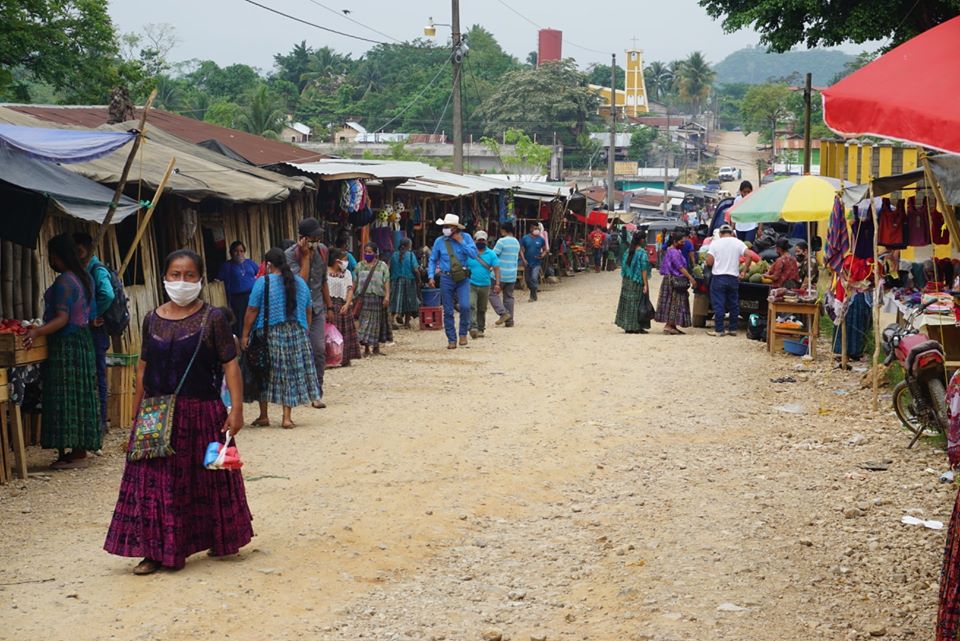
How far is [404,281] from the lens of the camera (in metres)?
19.2

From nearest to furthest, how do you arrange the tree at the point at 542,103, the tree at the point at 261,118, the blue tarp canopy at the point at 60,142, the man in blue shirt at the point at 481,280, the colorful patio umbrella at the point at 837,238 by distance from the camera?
the blue tarp canopy at the point at 60,142, the colorful patio umbrella at the point at 837,238, the man in blue shirt at the point at 481,280, the tree at the point at 261,118, the tree at the point at 542,103

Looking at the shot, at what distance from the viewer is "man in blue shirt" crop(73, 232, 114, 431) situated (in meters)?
9.32

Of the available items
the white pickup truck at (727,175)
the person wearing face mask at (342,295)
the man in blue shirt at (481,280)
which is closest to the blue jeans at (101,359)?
the person wearing face mask at (342,295)

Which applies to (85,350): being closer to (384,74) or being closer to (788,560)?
(788,560)

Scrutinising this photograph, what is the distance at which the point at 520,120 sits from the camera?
8194 cm

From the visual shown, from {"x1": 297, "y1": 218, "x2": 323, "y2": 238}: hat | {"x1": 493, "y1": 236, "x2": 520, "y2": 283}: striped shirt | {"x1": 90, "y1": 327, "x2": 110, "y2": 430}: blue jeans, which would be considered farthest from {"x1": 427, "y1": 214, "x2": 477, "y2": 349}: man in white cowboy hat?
{"x1": 90, "y1": 327, "x2": 110, "y2": 430}: blue jeans

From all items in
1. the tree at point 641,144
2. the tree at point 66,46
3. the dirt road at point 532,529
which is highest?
the tree at point 641,144

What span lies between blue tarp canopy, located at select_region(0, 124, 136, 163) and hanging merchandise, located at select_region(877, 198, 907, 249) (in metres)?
7.08

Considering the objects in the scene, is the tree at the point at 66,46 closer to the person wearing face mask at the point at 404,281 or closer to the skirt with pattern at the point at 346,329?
the person wearing face mask at the point at 404,281

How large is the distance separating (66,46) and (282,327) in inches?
865

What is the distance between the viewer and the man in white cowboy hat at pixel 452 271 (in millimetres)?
17000

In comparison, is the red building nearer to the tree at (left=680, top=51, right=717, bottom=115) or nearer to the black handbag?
the tree at (left=680, top=51, right=717, bottom=115)

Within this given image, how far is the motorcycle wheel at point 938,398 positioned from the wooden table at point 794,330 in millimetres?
5755

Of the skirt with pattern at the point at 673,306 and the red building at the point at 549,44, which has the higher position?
the red building at the point at 549,44
